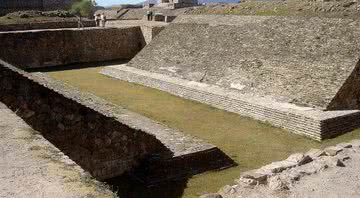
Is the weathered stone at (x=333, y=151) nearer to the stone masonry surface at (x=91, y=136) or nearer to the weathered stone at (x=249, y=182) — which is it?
the stone masonry surface at (x=91, y=136)

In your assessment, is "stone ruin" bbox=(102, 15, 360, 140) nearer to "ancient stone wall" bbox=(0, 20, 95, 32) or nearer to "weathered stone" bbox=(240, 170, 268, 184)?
"weathered stone" bbox=(240, 170, 268, 184)

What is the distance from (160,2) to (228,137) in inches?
1334

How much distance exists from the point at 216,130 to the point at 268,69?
11.4 ft

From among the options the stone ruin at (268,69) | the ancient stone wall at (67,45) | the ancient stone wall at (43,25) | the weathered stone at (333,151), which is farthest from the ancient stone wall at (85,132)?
the ancient stone wall at (43,25)

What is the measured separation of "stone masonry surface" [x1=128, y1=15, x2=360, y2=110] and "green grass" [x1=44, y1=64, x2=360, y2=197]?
1.31 meters

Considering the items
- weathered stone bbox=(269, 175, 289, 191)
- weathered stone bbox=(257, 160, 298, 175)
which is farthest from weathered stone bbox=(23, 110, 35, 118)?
weathered stone bbox=(269, 175, 289, 191)

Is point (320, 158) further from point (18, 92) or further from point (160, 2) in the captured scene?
point (160, 2)

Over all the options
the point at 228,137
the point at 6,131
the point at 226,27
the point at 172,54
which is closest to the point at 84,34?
the point at 172,54

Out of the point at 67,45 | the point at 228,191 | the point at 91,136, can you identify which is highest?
the point at 91,136

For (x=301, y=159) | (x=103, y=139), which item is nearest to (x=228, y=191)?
(x=301, y=159)

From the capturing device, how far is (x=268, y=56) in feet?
46.3

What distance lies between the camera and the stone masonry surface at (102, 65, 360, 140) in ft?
34.4

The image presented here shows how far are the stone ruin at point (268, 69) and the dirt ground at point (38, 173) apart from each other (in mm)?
7110

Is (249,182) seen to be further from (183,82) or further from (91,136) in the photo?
(183,82)
